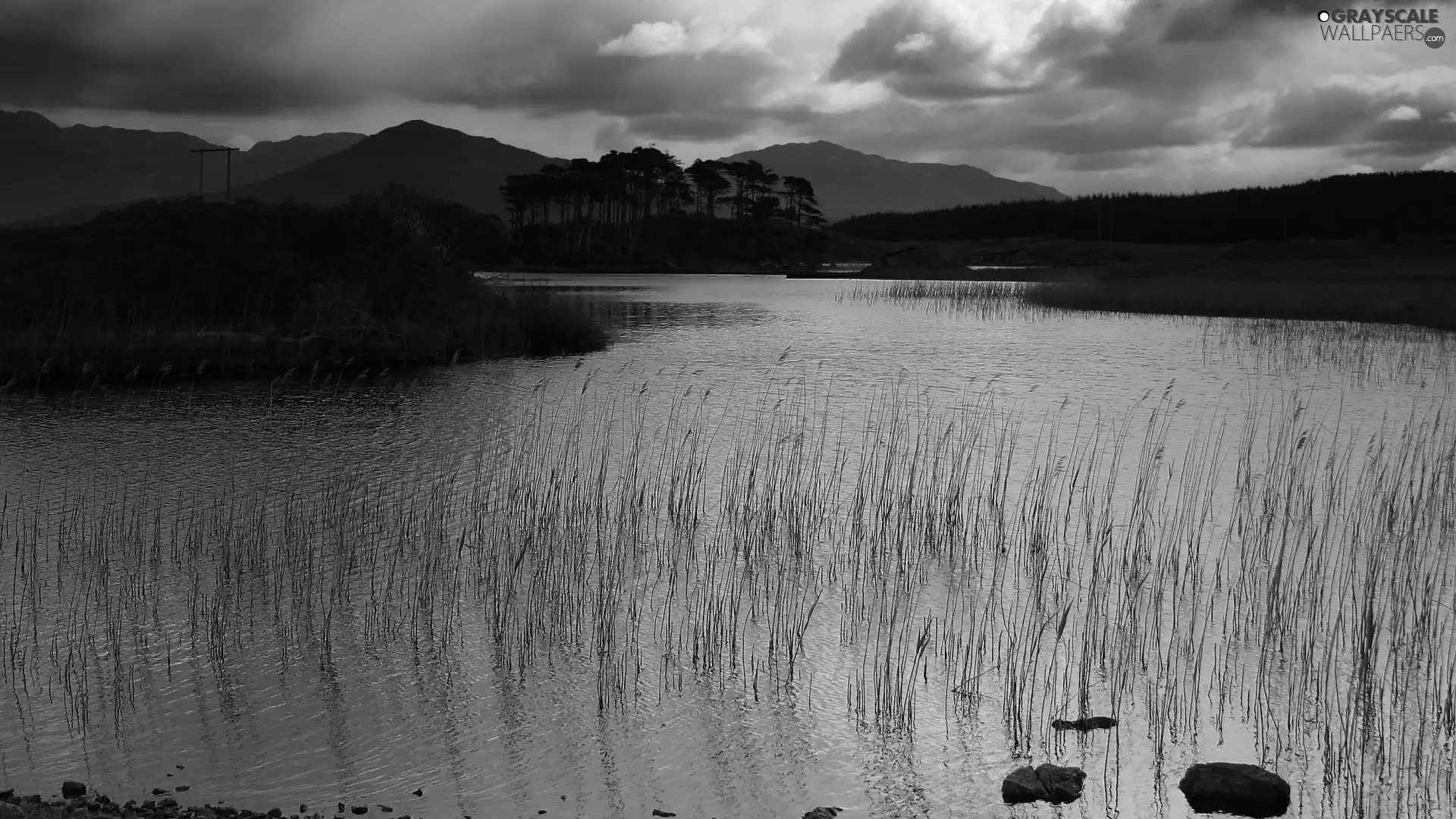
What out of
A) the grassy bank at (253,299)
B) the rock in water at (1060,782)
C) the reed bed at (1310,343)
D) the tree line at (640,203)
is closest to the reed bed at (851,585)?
the rock in water at (1060,782)

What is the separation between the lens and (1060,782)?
6254mm

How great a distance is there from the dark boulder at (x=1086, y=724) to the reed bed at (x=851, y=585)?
147mm

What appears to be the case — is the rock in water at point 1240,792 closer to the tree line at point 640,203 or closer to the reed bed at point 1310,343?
the reed bed at point 1310,343

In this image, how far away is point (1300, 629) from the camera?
350 inches

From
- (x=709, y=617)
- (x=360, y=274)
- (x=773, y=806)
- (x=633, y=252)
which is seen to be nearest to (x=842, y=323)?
(x=360, y=274)

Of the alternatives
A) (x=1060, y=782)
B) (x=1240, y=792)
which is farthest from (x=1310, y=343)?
(x=1060, y=782)

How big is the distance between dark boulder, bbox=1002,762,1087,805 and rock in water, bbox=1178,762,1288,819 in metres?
0.62

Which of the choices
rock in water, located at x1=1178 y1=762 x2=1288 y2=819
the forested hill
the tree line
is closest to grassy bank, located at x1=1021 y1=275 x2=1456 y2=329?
rock in water, located at x1=1178 y1=762 x2=1288 y2=819

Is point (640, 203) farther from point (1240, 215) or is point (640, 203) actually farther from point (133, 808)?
point (133, 808)

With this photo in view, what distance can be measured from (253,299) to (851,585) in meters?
24.8

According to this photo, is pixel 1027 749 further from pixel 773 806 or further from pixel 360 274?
pixel 360 274

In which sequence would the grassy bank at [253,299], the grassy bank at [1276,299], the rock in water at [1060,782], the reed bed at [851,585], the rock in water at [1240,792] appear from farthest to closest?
the grassy bank at [1276,299]
the grassy bank at [253,299]
the reed bed at [851,585]
the rock in water at [1060,782]
the rock in water at [1240,792]

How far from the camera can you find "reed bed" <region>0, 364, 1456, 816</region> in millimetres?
7516

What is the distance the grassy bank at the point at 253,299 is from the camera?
2538 centimetres
